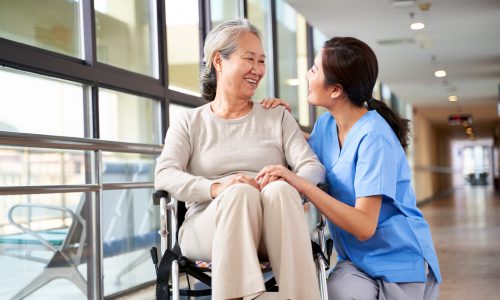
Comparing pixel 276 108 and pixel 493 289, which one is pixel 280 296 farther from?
pixel 493 289

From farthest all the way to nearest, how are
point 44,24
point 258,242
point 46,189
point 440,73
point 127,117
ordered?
point 440,73 < point 127,117 < point 44,24 < point 46,189 < point 258,242

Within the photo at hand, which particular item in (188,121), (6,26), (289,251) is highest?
(6,26)

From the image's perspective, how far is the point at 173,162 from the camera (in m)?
2.03

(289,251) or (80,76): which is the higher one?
(80,76)

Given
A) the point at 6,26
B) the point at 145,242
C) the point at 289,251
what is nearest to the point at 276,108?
the point at 289,251

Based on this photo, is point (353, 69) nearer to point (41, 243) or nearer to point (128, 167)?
point (41, 243)

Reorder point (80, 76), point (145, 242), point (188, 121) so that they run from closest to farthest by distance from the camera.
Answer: point (188, 121), point (80, 76), point (145, 242)

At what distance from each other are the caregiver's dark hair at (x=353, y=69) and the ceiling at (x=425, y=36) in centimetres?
550

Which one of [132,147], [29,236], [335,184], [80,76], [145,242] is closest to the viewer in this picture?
[335,184]

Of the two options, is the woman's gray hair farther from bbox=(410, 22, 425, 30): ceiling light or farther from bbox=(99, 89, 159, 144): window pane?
bbox=(410, 22, 425, 30): ceiling light

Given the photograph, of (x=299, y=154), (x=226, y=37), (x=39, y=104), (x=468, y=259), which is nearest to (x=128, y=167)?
(x=39, y=104)

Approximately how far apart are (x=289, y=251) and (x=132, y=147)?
1.59 metres

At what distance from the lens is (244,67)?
2.12 meters

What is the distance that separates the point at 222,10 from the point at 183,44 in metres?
0.83
